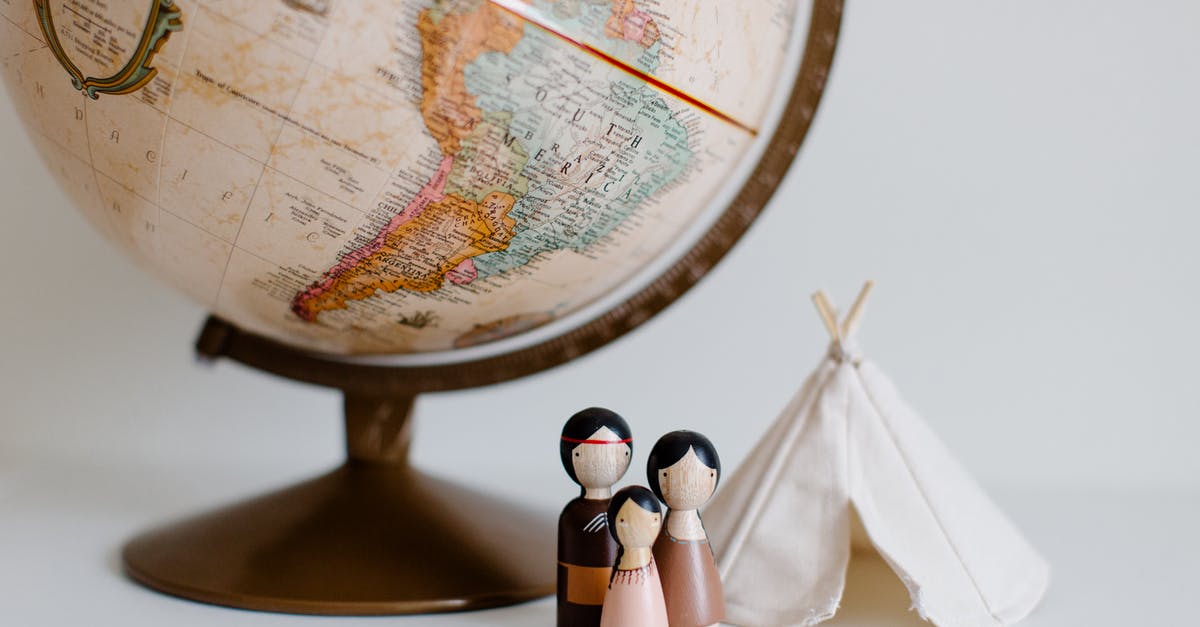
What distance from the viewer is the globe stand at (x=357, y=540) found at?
1.32 meters

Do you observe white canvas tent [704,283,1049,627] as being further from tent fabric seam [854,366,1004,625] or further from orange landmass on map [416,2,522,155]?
orange landmass on map [416,2,522,155]

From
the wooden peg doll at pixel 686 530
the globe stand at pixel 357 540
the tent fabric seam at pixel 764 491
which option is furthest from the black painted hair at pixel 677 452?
the globe stand at pixel 357 540

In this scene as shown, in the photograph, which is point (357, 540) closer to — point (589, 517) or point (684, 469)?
point (589, 517)

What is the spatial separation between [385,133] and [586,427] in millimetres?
307

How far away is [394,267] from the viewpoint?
1.26m

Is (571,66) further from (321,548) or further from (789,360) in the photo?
(789,360)

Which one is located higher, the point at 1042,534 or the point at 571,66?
the point at 571,66

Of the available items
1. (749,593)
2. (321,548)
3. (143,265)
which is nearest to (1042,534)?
(749,593)

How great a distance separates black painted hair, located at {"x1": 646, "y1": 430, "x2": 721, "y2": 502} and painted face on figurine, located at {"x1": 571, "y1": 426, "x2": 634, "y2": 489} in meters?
0.04

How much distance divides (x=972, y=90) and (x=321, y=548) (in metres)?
1.23

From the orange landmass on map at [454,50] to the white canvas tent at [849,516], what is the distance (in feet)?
1.49

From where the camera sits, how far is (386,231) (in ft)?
4.01

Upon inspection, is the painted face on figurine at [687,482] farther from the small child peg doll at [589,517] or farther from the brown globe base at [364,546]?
the brown globe base at [364,546]

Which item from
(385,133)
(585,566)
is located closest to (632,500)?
(585,566)
